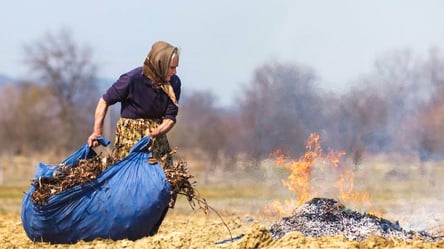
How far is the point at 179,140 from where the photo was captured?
3288 centimetres

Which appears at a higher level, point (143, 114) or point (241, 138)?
point (241, 138)

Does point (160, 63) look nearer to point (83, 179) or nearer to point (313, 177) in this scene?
point (83, 179)

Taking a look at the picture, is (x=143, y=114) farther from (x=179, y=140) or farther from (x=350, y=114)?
(x=179, y=140)

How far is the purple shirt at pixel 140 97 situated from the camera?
26.3 ft

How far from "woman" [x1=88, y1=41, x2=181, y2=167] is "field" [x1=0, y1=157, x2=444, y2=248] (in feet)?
2.92

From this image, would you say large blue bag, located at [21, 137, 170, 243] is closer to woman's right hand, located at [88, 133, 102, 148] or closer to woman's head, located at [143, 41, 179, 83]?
woman's right hand, located at [88, 133, 102, 148]

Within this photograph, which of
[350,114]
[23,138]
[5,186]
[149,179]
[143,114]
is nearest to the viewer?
[149,179]

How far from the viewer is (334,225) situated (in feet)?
26.9

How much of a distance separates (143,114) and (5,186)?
67.6 feet

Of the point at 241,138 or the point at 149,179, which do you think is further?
the point at 241,138

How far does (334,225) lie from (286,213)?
5.41 ft

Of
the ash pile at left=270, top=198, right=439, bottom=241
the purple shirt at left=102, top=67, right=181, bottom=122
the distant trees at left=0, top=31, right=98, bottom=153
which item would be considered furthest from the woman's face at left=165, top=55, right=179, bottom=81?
the distant trees at left=0, top=31, right=98, bottom=153

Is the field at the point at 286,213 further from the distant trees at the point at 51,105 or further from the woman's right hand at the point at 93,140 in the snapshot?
the distant trees at the point at 51,105

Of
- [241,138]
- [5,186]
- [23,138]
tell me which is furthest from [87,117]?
[241,138]
